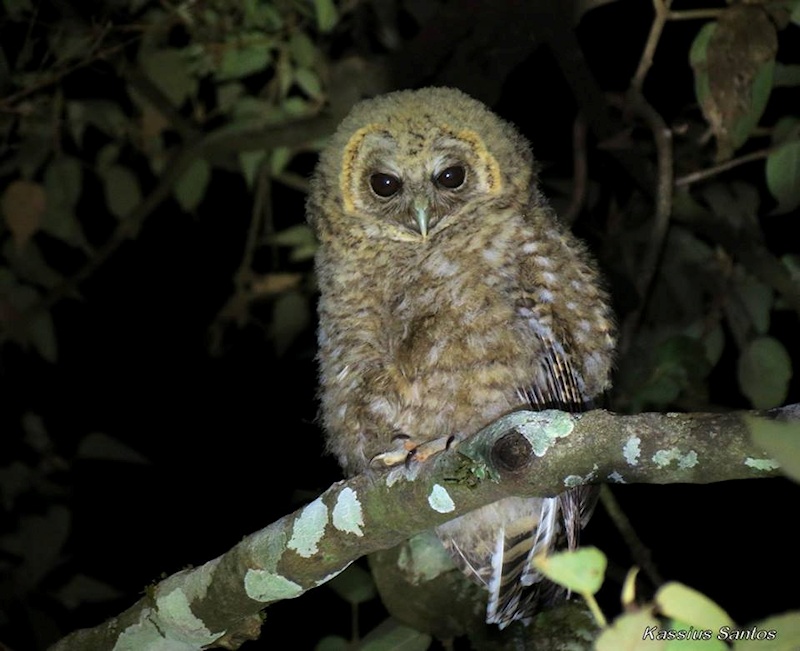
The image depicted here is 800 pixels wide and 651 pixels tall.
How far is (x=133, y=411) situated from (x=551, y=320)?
2.61 meters

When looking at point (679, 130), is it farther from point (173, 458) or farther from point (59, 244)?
point (59, 244)

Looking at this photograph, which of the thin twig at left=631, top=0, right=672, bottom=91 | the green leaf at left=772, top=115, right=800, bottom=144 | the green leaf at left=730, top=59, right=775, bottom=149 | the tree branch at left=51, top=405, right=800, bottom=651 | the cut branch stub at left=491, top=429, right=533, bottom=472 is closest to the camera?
the tree branch at left=51, top=405, right=800, bottom=651

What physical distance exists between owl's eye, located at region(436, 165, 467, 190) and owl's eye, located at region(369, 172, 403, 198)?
0.28ft

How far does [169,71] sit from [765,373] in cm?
188

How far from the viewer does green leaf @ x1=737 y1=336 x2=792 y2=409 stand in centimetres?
264

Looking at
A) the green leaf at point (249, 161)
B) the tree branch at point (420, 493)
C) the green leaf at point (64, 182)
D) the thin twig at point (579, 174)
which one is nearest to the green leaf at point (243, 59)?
the green leaf at point (249, 161)

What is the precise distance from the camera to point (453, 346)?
1925 millimetres

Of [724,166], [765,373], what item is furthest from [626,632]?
[724,166]

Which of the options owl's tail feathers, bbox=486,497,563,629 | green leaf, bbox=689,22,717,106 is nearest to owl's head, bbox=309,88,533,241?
green leaf, bbox=689,22,717,106

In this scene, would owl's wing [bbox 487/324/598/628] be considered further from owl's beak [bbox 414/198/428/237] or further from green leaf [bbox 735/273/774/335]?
green leaf [bbox 735/273/774/335]

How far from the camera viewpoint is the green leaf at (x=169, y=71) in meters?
3.28

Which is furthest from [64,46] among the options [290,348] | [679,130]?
[679,130]

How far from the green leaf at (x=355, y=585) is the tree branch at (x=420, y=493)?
560 millimetres

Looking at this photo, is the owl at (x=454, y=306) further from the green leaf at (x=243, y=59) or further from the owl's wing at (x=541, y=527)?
the green leaf at (x=243, y=59)
